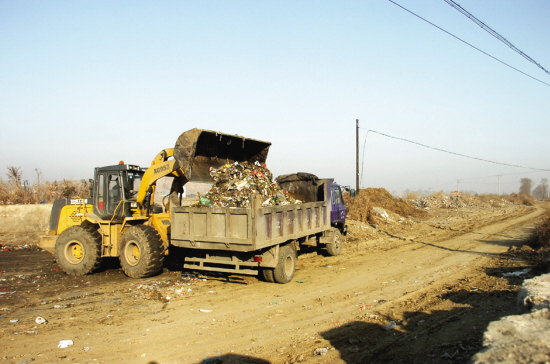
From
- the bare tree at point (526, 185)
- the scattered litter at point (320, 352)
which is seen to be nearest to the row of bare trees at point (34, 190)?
the scattered litter at point (320, 352)

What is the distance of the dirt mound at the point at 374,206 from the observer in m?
21.9

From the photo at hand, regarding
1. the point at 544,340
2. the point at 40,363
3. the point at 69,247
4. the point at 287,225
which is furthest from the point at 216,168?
the point at 544,340

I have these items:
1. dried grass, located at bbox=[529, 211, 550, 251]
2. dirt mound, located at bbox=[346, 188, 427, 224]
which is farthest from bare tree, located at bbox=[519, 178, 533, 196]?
dried grass, located at bbox=[529, 211, 550, 251]

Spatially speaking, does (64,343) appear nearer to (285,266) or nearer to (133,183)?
(285,266)

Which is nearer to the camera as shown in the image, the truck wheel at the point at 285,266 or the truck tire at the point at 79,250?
the truck wheel at the point at 285,266

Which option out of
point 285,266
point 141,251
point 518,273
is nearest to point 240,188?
point 285,266

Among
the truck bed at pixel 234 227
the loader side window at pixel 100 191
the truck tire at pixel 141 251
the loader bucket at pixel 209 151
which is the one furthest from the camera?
the loader side window at pixel 100 191

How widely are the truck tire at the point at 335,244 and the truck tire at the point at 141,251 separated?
5416 millimetres

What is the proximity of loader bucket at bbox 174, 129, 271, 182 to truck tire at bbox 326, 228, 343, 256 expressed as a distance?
338 cm

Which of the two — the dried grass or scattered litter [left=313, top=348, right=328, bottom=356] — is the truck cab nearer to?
the dried grass

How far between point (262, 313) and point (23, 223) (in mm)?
13695

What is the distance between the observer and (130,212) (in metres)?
9.56

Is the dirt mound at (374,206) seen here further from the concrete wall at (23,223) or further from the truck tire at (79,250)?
the concrete wall at (23,223)

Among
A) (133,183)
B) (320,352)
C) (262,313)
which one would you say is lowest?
(262,313)
